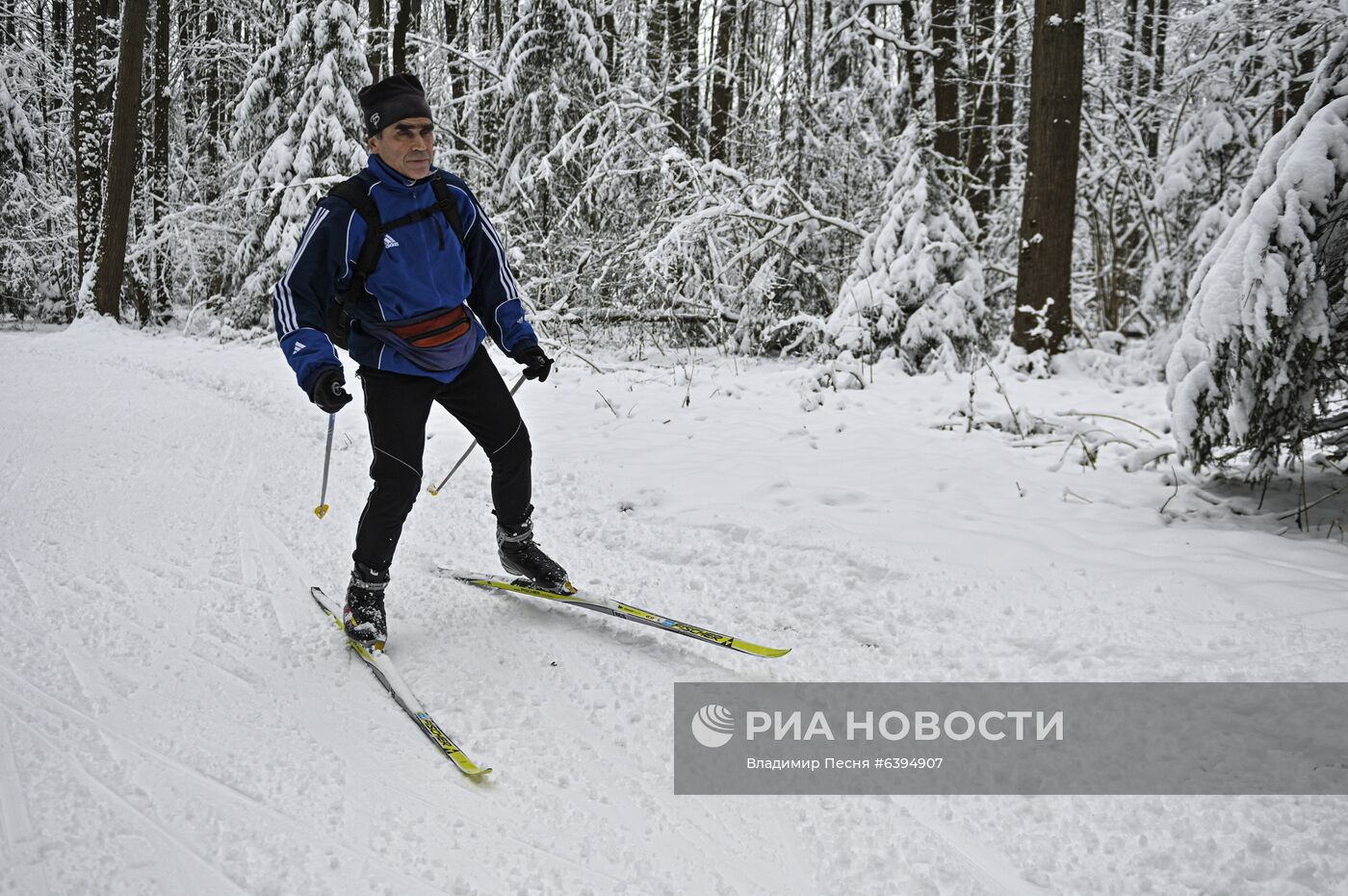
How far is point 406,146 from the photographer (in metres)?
3.20

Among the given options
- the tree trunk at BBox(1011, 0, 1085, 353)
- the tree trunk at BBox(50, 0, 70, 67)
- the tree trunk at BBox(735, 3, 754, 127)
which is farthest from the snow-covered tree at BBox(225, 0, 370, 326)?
the tree trunk at BBox(1011, 0, 1085, 353)

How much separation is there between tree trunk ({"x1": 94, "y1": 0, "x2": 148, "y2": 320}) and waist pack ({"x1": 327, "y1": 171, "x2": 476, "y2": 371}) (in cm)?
1526

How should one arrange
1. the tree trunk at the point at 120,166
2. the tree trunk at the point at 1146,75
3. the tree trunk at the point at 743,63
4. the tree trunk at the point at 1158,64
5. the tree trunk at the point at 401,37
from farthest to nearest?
the tree trunk at the point at 743,63
the tree trunk at the point at 120,166
the tree trunk at the point at 1158,64
the tree trunk at the point at 401,37
the tree trunk at the point at 1146,75

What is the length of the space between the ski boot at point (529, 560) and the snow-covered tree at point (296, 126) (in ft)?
38.2

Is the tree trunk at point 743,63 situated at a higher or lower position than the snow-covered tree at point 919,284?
higher

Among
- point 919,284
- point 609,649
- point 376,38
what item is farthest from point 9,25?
point 609,649

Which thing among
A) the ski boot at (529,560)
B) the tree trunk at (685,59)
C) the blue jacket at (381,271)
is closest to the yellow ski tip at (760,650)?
the ski boot at (529,560)

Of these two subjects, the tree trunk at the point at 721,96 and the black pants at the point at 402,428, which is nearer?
the black pants at the point at 402,428

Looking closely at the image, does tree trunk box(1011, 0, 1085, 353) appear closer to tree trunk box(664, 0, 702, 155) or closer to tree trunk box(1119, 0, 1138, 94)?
tree trunk box(664, 0, 702, 155)

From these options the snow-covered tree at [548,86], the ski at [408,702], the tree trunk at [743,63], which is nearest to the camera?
the ski at [408,702]

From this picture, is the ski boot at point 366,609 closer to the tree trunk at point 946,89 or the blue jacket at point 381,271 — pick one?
the blue jacket at point 381,271

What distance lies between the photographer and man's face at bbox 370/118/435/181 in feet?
10.5

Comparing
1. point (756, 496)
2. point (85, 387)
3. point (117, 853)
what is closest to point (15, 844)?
point (117, 853)

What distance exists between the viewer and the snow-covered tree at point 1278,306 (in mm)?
3641
